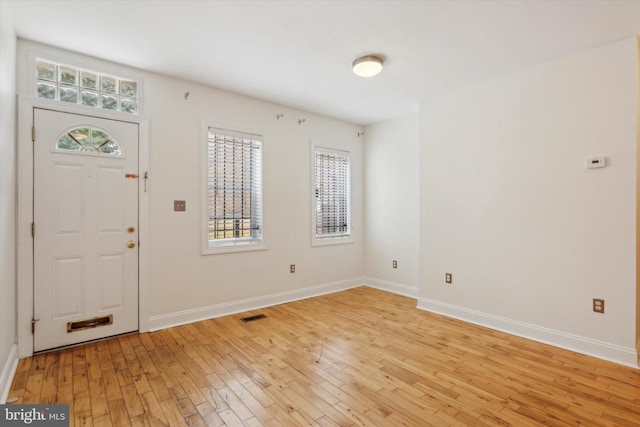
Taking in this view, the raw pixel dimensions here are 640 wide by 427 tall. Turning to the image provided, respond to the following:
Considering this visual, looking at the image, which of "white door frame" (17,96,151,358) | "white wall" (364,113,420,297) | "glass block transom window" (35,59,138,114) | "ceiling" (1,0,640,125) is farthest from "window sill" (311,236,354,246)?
"white door frame" (17,96,151,358)

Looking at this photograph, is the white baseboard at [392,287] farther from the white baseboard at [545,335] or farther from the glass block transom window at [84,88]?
the glass block transom window at [84,88]

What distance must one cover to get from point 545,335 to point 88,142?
4.87 m

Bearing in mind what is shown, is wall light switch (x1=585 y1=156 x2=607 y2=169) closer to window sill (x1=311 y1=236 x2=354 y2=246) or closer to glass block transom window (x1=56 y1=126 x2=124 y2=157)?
window sill (x1=311 y1=236 x2=354 y2=246)

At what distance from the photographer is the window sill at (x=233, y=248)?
368cm

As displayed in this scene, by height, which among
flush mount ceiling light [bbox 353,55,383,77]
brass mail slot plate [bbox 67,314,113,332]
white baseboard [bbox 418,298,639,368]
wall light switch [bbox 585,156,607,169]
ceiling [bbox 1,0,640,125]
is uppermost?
ceiling [bbox 1,0,640,125]

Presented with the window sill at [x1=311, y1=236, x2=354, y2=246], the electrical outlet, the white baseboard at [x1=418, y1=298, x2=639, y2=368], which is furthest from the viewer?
the window sill at [x1=311, y1=236, x2=354, y2=246]

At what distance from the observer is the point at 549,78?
301cm

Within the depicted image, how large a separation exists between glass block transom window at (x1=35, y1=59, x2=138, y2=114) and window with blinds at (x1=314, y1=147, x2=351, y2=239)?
2.53 metres

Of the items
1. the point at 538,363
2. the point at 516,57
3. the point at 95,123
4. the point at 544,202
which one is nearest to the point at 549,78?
the point at 516,57

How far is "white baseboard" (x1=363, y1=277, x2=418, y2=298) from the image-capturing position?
463cm

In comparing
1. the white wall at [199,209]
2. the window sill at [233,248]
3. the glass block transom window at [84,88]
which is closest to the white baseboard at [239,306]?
the white wall at [199,209]

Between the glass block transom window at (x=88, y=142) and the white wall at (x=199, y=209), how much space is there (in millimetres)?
351

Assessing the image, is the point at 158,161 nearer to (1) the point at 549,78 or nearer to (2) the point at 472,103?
(2) the point at 472,103

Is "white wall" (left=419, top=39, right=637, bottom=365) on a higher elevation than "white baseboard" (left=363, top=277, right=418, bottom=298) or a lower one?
higher
